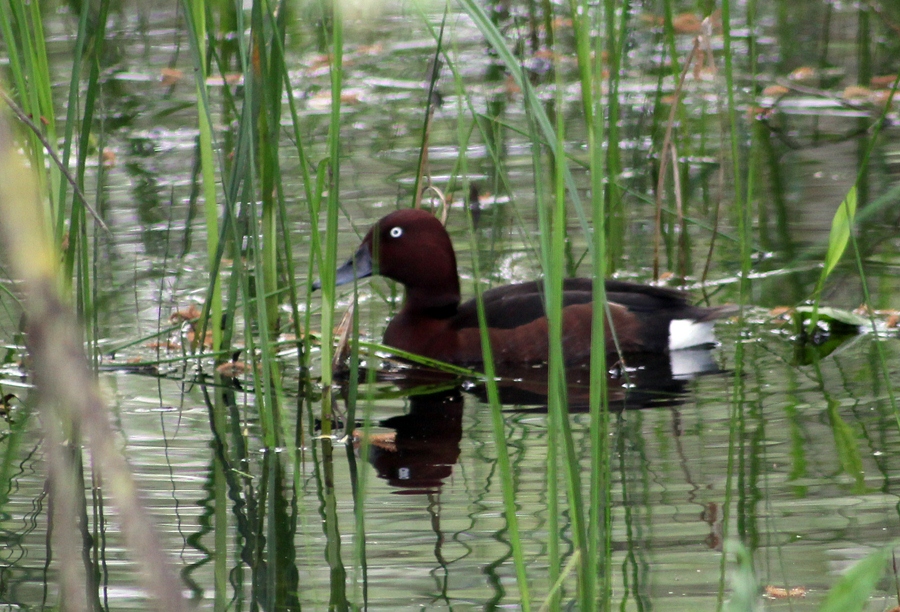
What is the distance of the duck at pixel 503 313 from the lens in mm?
4852

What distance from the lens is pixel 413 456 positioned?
362 centimetres

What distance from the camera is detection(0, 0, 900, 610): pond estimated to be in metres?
2.54

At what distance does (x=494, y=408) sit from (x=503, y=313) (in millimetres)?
3307

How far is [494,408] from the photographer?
1.61 meters

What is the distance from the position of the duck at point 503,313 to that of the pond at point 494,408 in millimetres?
113

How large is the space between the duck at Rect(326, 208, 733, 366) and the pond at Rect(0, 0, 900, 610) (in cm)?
11

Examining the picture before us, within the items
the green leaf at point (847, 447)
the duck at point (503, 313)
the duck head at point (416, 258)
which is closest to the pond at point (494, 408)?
the green leaf at point (847, 447)

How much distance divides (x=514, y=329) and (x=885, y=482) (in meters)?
2.02

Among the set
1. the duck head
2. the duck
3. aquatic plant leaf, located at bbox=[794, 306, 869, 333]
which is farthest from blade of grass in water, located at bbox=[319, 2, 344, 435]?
aquatic plant leaf, located at bbox=[794, 306, 869, 333]

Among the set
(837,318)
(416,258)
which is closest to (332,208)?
(416,258)

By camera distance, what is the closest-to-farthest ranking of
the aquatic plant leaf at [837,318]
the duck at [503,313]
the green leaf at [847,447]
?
the green leaf at [847,447] < the aquatic plant leaf at [837,318] < the duck at [503,313]

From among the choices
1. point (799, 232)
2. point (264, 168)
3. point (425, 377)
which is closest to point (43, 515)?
point (264, 168)

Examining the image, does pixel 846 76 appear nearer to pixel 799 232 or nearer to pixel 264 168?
pixel 799 232

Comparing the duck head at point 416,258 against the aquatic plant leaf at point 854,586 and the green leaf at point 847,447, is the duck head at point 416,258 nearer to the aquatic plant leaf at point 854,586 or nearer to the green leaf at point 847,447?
the green leaf at point 847,447
